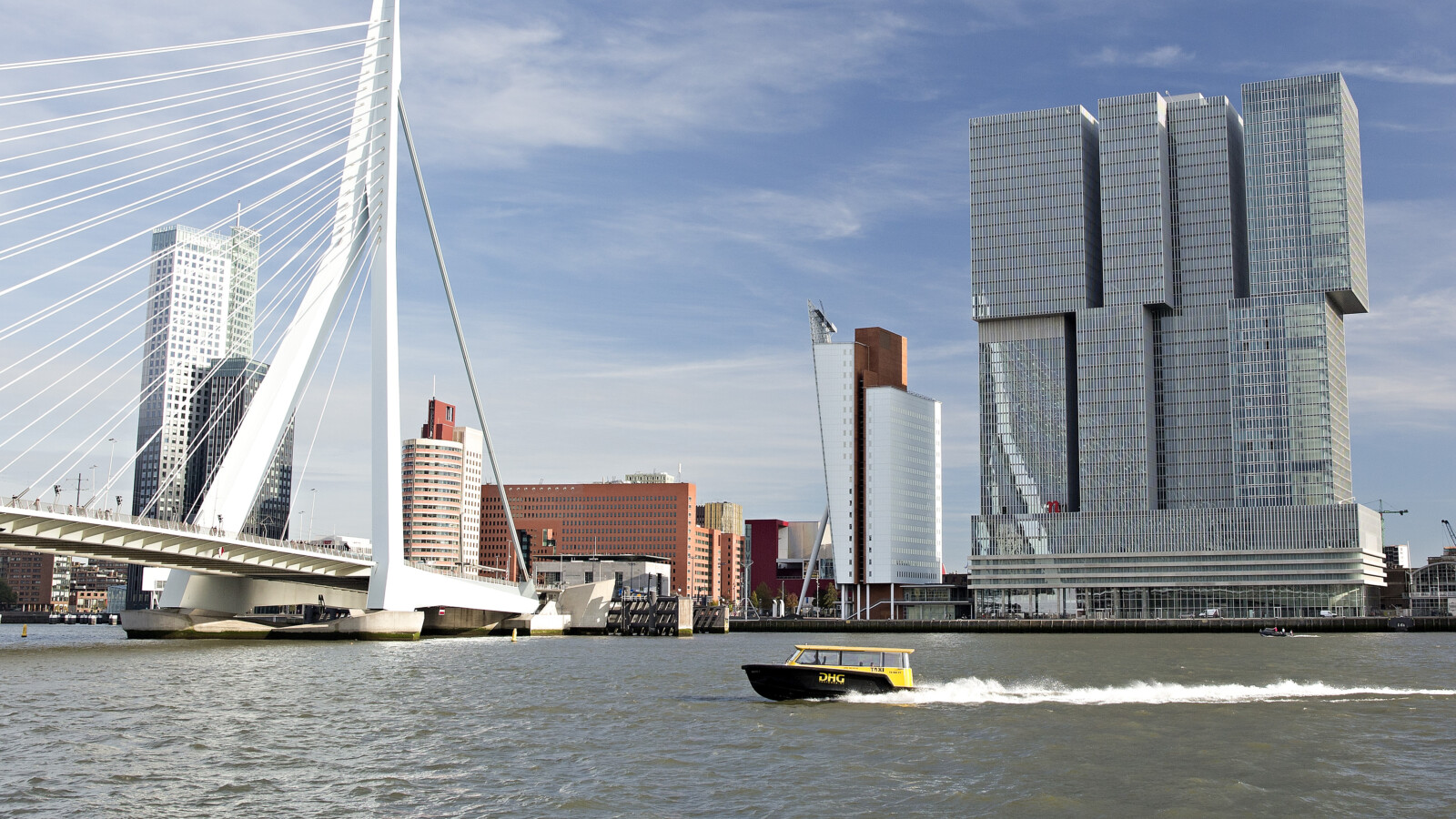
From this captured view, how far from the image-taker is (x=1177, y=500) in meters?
168

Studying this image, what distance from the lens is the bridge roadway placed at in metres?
58.2

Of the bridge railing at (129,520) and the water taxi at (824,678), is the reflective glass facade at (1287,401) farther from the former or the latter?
the water taxi at (824,678)

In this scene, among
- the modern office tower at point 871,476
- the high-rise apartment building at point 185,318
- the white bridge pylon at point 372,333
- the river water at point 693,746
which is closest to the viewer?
the river water at point 693,746

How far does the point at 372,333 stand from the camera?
6681 centimetres

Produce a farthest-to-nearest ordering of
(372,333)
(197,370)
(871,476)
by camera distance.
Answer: (871,476) → (197,370) → (372,333)

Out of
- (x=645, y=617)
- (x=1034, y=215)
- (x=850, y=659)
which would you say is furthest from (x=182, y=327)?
(x=850, y=659)

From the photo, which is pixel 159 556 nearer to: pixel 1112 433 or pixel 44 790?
pixel 44 790

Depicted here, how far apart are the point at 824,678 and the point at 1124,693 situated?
9901 millimetres

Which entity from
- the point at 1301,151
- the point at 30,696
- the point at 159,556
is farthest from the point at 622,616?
the point at 1301,151

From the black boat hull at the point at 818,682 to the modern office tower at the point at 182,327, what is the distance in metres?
67.0

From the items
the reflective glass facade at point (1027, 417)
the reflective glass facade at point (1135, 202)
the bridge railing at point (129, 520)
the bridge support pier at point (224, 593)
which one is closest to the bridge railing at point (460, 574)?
the bridge support pier at point (224, 593)

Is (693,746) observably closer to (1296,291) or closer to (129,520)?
(129,520)

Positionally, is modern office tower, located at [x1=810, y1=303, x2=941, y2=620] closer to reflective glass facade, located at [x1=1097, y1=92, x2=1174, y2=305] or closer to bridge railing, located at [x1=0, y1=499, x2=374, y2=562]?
reflective glass facade, located at [x1=1097, y1=92, x2=1174, y2=305]

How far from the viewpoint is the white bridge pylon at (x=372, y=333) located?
63969 millimetres
